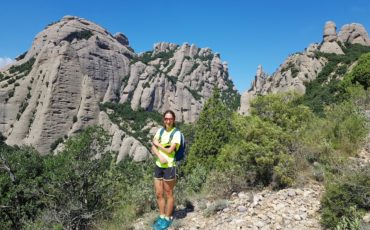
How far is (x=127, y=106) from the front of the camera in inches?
3937

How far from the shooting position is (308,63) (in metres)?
64.8

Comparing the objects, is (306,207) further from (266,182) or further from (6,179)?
(6,179)

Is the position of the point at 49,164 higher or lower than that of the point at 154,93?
lower

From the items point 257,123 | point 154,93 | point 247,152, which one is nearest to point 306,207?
point 247,152

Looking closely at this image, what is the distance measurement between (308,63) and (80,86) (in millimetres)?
56150

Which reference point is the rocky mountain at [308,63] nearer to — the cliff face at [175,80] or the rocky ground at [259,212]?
the cliff face at [175,80]

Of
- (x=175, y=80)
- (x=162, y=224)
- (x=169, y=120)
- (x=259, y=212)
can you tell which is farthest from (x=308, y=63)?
(x=162, y=224)

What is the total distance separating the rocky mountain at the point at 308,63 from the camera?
60700 millimetres

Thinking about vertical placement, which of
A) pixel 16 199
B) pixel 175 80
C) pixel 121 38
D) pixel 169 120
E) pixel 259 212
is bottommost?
pixel 16 199

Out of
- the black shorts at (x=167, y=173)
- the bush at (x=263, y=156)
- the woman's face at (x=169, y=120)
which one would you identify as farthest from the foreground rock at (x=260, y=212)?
the woman's face at (x=169, y=120)

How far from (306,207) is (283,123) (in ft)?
14.0

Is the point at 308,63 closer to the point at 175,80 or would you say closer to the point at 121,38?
the point at 175,80

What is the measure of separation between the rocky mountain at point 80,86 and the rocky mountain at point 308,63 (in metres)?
30.8

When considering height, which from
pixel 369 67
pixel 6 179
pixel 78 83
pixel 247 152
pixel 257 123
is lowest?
pixel 6 179
